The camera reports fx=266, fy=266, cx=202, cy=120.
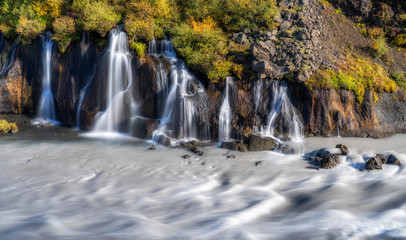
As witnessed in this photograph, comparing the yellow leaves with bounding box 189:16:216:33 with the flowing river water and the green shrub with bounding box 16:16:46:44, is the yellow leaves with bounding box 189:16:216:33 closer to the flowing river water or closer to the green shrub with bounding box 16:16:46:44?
the flowing river water

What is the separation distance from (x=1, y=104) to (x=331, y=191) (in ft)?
59.9

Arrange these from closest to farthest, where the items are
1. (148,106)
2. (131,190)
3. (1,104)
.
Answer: (131,190) → (148,106) → (1,104)

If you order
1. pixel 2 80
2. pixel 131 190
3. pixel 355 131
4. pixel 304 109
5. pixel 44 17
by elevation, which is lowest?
pixel 131 190

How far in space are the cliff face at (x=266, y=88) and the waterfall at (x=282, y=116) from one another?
5 cm

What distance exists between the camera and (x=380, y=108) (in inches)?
517

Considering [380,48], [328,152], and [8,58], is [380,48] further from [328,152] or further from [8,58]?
[8,58]

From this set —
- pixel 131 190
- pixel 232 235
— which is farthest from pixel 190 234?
pixel 131 190

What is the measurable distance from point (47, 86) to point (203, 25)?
1018cm

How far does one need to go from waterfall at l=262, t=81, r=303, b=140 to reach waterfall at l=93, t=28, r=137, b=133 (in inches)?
276

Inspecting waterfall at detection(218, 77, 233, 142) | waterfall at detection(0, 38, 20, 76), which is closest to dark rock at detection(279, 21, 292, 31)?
waterfall at detection(218, 77, 233, 142)

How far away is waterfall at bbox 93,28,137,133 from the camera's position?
14.0m

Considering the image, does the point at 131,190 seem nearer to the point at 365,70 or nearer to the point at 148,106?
the point at 148,106

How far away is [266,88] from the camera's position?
12.7 m

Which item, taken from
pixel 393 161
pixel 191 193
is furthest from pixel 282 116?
pixel 191 193
